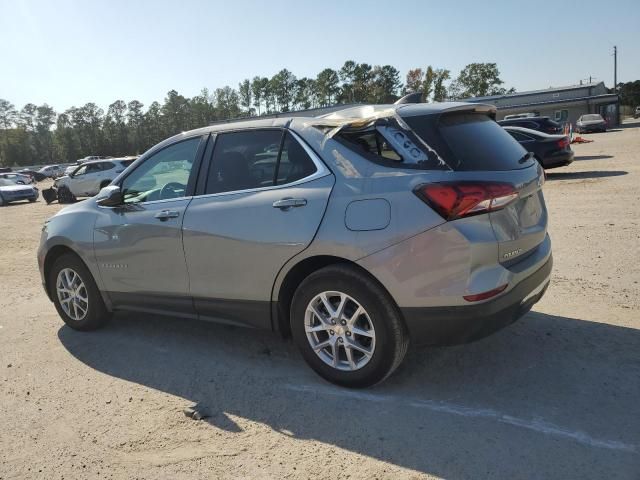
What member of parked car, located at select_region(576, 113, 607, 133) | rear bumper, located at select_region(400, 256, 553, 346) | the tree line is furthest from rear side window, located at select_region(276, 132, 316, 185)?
the tree line

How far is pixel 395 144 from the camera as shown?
11.1 ft

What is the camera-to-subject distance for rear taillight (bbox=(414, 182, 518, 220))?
10.1 feet

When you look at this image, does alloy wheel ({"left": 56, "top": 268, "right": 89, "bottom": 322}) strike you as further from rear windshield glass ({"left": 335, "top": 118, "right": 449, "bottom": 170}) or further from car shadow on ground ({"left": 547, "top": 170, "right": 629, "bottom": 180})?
car shadow on ground ({"left": 547, "top": 170, "right": 629, "bottom": 180})

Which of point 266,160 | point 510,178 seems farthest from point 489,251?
point 266,160

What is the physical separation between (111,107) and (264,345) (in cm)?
→ 12769

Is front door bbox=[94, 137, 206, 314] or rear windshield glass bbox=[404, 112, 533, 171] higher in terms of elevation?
rear windshield glass bbox=[404, 112, 533, 171]

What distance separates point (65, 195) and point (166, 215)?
2133 centimetres

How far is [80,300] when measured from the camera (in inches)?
201

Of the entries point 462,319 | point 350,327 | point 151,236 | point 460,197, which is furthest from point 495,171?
point 151,236

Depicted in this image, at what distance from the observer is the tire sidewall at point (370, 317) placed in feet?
10.9

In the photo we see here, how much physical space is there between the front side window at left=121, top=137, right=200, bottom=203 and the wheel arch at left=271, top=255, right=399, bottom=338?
1.21m

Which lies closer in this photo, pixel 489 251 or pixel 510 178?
pixel 489 251

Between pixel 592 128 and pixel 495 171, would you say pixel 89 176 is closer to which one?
pixel 495 171

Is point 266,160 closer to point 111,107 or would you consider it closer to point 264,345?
point 264,345
